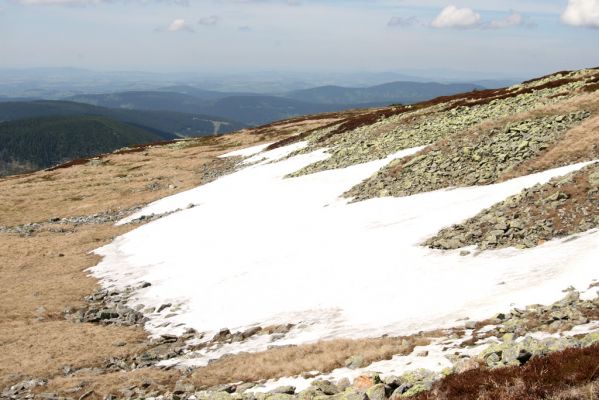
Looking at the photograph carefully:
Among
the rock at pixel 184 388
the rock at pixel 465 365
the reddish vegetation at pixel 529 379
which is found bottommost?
the rock at pixel 184 388

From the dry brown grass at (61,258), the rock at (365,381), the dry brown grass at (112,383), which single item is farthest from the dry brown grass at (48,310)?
the rock at (365,381)

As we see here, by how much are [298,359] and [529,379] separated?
7.73m

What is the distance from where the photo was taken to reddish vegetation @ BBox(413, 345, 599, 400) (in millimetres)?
8906

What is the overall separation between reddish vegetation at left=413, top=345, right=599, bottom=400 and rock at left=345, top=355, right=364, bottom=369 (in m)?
3.53

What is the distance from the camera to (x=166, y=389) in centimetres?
1552

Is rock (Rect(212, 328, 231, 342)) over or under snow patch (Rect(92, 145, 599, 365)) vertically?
under

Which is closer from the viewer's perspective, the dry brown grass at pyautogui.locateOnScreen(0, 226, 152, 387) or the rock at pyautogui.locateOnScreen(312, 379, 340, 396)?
the rock at pyautogui.locateOnScreen(312, 379, 340, 396)

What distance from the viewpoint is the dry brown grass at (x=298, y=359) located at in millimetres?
14289

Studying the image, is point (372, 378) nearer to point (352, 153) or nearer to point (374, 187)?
point (374, 187)

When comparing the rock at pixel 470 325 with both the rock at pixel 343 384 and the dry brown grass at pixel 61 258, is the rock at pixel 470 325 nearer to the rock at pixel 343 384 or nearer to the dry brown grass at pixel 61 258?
the rock at pixel 343 384

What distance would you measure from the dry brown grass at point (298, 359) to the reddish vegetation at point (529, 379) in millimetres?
3750

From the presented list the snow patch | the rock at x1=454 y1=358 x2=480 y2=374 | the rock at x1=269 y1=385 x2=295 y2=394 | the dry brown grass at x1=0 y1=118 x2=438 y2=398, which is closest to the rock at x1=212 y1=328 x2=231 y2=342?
the snow patch

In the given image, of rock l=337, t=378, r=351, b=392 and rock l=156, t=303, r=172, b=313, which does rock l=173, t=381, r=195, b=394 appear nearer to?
rock l=337, t=378, r=351, b=392

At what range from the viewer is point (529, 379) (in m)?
9.37
